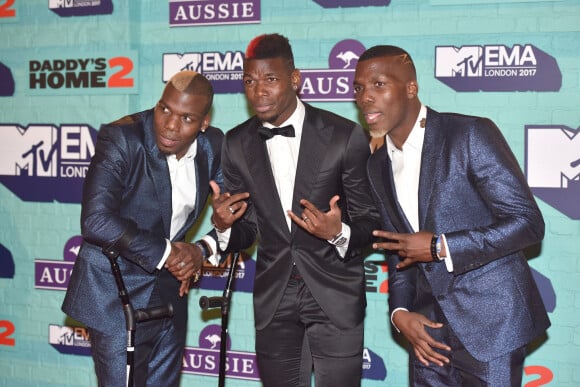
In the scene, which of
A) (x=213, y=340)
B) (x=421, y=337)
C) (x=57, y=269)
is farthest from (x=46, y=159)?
(x=421, y=337)

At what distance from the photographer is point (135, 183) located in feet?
10.6

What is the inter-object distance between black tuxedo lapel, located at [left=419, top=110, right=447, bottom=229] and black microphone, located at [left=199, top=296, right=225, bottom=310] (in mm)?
982

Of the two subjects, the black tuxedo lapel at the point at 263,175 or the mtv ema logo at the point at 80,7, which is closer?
the black tuxedo lapel at the point at 263,175

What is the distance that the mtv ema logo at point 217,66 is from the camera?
452 cm

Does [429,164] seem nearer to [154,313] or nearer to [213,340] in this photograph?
[154,313]

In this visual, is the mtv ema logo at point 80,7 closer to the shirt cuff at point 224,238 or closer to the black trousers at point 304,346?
the shirt cuff at point 224,238

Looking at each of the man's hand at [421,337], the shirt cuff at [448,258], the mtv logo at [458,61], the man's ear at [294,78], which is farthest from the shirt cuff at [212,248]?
the mtv logo at [458,61]

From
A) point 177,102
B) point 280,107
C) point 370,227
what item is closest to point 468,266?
point 370,227

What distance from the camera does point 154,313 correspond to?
317 centimetres

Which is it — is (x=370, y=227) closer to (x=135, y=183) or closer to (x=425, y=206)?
(x=425, y=206)

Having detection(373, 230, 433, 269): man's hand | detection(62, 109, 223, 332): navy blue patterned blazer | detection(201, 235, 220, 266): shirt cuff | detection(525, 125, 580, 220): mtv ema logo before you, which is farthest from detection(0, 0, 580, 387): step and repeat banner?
detection(373, 230, 433, 269): man's hand

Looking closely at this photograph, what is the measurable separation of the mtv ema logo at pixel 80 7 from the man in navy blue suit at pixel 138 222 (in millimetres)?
1641

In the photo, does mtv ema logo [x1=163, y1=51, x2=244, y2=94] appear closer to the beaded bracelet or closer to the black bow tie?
the black bow tie

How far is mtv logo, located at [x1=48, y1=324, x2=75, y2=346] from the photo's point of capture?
4926 mm
